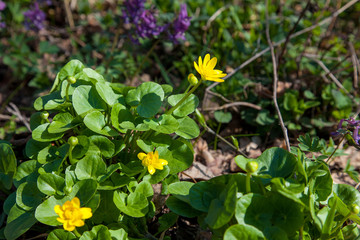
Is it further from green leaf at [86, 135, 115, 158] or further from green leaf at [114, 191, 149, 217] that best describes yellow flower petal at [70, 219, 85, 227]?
green leaf at [86, 135, 115, 158]

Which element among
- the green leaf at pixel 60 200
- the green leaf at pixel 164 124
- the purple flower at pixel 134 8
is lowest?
the green leaf at pixel 60 200

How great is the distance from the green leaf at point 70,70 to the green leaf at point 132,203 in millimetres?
735

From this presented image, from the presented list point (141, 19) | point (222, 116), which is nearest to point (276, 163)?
point (222, 116)

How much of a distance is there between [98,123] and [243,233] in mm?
855

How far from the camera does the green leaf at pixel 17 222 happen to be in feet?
5.32

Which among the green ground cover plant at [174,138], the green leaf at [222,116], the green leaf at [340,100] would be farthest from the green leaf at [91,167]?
the green leaf at [340,100]

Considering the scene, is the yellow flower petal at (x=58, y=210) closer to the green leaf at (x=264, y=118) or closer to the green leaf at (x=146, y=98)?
the green leaf at (x=146, y=98)

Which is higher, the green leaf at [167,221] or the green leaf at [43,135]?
the green leaf at [43,135]

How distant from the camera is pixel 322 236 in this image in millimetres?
1491

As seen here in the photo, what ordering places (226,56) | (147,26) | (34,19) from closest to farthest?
(147,26), (226,56), (34,19)

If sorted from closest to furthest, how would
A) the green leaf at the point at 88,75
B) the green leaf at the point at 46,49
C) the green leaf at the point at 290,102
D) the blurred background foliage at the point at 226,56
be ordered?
the green leaf at the point at 88,75, the green leaf at the point at 290,102, the blurred background foliage at the point at 226,56, the green leaf at the point at 46,49

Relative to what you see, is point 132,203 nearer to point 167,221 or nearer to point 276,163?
point 167,221

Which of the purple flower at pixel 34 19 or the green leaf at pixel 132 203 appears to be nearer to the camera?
the green leaf at pixel 132 203

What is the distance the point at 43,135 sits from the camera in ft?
5.94
